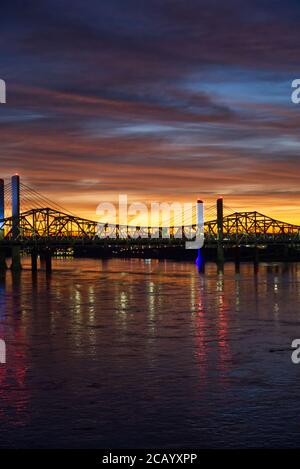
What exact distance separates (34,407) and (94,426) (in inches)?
107

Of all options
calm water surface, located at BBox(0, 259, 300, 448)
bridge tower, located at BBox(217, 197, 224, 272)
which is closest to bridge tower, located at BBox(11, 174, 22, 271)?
bridge tower, located at BBox(217, 197, 224, 272)

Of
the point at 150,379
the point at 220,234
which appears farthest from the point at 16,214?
the point at 150,379

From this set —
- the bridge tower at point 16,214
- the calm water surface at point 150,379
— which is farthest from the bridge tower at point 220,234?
the calm water surface at point 150,379

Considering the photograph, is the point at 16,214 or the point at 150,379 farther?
the point at 16,214

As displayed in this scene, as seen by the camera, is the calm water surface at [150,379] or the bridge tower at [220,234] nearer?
the calm water surface at [150,379]

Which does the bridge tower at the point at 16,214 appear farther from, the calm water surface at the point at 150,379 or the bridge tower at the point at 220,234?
the calm water surface at the point at 150,379

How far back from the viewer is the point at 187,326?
A: 141 feet

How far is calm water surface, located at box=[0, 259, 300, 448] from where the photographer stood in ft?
Answer: 66.0

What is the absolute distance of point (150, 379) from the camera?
26.7 m

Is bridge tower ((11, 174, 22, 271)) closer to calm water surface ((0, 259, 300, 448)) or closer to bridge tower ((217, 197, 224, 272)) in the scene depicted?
bridge tower ((217, 197, 224, 272))

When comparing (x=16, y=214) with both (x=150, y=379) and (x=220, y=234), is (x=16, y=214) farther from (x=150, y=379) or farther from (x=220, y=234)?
(x=150, y=379)

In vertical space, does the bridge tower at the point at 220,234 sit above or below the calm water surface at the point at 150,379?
above

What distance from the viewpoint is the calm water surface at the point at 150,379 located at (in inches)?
792
